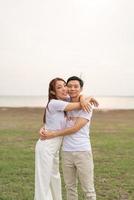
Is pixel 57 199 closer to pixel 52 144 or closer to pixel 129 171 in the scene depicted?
pixel 52 144

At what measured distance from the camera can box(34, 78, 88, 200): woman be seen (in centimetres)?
612

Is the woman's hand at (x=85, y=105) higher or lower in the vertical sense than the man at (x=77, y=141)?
higher

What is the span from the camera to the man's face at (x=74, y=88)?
6.05 metres

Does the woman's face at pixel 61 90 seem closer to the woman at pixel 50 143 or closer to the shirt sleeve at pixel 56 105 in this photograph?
the woman at pixel 50 143

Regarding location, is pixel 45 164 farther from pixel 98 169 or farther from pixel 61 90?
A: pixel 98 169

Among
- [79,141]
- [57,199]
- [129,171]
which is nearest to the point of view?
[79,141]

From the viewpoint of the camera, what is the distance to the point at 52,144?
245 inches

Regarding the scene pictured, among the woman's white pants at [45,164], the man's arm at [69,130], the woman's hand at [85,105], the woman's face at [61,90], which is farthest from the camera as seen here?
the woman's white pants at [45,164]

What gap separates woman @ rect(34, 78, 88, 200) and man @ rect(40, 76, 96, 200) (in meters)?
0.09

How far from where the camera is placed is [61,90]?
6145 millimetres

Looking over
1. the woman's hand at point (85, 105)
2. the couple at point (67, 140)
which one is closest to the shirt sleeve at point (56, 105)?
the couple at point (67, 140)

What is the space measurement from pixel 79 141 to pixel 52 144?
1.21 feet

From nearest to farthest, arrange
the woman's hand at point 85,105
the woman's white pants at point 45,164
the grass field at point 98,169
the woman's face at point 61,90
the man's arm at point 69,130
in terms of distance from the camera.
A: the woman's hand at point 85,105
the man's arm at point 69,130
the woman's face at point 61,90
the woman's white pants at point 45,164
the grass field at point 98,169

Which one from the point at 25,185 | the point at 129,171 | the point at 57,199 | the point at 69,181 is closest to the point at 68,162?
the point at 69,181
